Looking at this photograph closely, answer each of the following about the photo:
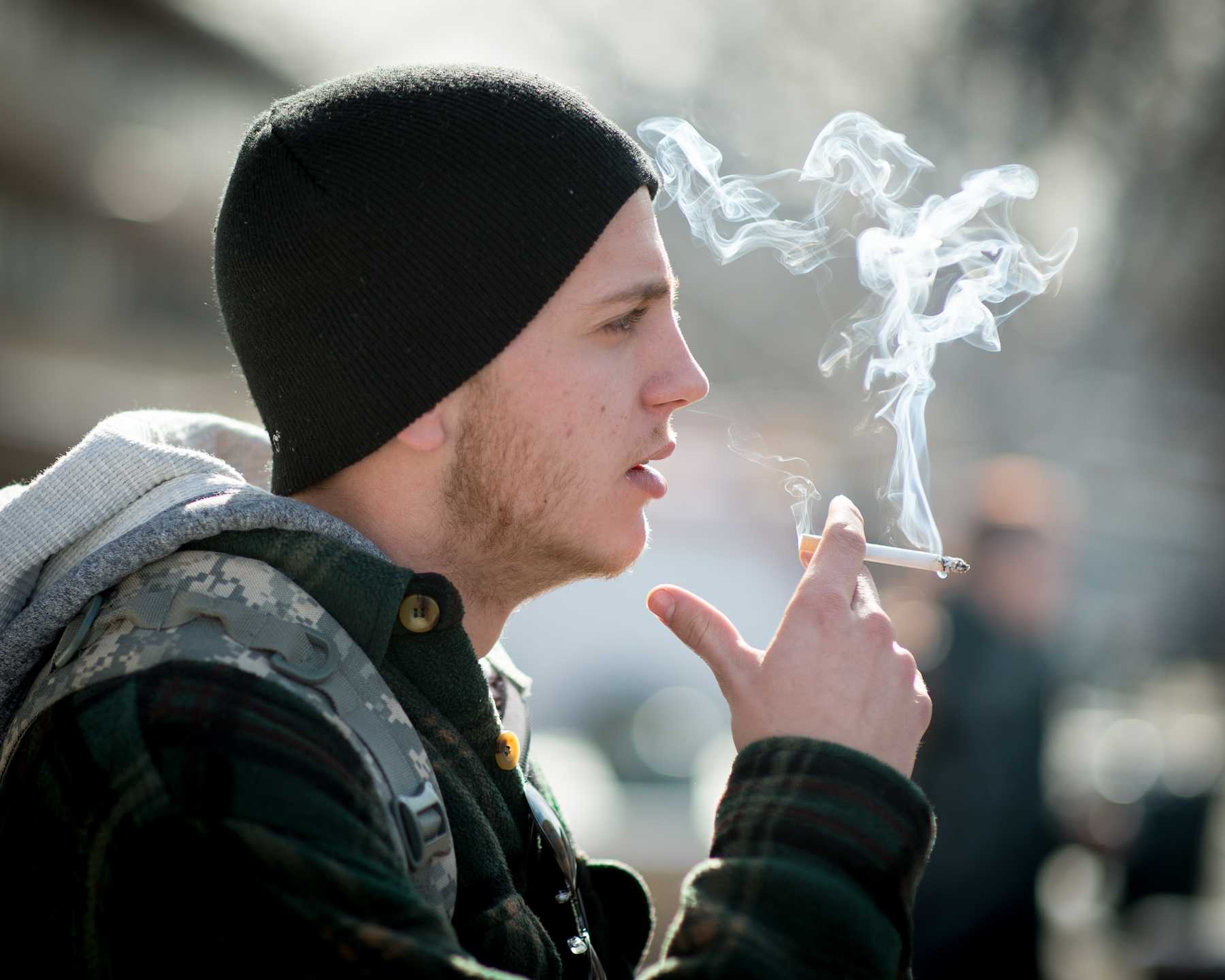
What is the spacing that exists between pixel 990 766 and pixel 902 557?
7.89ft

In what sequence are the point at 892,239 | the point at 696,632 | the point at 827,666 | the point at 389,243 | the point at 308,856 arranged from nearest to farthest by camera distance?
the point at 308,856 < the point at 827,666 < the point at 696,632 < the point at 389,243 < the point at 892,239

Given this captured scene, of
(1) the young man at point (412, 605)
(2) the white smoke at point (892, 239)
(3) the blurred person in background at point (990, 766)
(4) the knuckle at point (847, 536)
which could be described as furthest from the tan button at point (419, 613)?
(3) the blurred person in background at point (990, 766)

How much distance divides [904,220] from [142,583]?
222 centimetres

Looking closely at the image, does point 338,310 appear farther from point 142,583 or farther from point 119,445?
point 142,583

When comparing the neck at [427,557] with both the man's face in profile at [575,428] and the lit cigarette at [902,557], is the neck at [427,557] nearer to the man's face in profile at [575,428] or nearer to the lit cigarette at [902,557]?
the man's face in profile at [575,428]

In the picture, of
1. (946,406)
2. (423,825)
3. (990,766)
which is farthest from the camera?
(946,406)

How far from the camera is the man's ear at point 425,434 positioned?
2223 millimetres

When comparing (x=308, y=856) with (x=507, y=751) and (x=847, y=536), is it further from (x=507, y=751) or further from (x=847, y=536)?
(x=847, y=536)

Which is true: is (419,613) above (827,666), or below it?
below

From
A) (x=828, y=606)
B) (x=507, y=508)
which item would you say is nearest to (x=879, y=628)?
(x=828, y=606)

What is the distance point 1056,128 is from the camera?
603 inches

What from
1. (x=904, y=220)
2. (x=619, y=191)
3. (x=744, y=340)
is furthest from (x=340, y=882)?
(x=744, y=340)

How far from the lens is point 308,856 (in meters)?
1.37

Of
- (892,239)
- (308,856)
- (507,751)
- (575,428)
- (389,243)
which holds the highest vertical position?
(892,239)
